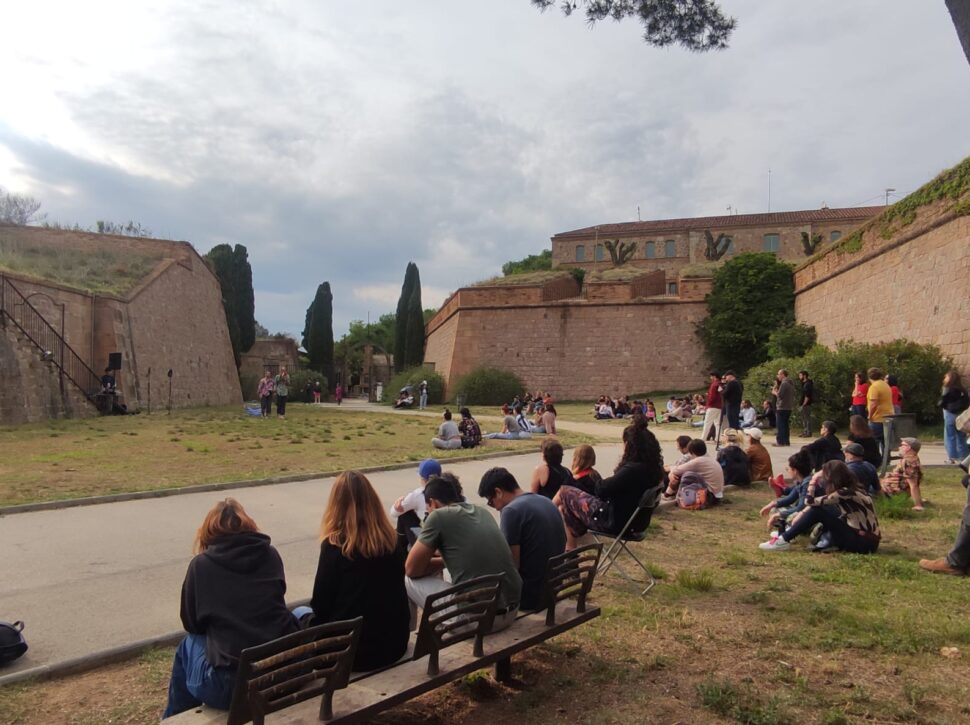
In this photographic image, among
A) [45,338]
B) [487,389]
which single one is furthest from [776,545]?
[487,389]

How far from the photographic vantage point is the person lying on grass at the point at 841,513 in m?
6.50

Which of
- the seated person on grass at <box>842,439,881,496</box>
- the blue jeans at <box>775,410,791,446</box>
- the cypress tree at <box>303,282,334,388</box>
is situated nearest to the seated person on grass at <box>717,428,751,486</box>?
the seated person on grass at <box>842,439,881,496</box>

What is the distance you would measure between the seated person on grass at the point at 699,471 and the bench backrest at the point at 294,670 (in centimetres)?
692

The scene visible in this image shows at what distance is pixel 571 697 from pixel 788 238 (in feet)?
189

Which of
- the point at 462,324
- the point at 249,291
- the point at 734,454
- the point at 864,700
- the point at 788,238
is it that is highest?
the point at 788,238

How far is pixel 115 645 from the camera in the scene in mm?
4301

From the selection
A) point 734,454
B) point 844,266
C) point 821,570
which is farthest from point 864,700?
point 844,266

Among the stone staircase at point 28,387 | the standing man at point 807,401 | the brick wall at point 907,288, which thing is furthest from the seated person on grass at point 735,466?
the stone staircase at point 28,387

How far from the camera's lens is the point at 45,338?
68.8 feet

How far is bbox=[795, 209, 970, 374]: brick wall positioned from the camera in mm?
17984

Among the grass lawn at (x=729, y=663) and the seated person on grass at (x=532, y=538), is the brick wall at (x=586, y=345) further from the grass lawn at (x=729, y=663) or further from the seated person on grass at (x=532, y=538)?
the seated person on grass at (x=532, y=538)

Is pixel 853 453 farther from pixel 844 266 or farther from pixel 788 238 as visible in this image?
pixel 788 238

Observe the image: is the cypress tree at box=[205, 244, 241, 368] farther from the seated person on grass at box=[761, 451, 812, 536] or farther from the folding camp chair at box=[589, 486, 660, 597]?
the folding camp chair at box=[589, 486, 660, 597]

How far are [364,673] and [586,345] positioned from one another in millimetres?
34763
